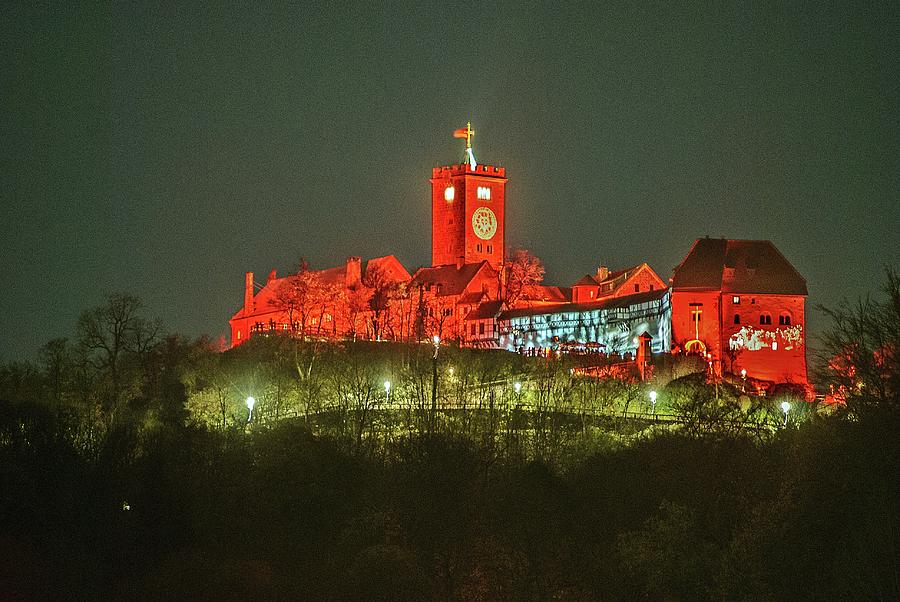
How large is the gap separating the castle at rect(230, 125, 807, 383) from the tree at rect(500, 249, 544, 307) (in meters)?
0.12

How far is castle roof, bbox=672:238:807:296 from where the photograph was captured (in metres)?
93.4

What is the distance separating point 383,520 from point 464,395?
19652 millimetres

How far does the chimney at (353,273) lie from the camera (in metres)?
117

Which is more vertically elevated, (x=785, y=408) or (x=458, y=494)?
(x=785, y=408)

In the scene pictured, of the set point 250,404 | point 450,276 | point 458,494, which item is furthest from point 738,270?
point 458,494

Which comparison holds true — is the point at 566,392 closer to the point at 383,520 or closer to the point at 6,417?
the point at 383,520

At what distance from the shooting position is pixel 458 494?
62.7 m

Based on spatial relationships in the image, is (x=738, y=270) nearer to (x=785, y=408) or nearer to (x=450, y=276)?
(x=785, y=408)

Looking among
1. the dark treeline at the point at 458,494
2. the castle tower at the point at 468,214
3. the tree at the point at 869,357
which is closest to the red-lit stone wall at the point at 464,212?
the castle tower at the point at 468,214

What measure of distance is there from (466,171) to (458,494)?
6620 cm

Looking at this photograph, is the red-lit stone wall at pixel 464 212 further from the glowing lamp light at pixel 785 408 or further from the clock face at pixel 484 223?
the glowing lamp light at pixel 785 408

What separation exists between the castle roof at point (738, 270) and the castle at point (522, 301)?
0.28ft

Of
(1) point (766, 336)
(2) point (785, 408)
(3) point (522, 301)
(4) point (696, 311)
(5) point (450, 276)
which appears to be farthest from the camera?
(5) point (450, 276)

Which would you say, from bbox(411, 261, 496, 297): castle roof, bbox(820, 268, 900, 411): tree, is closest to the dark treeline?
bbox(820, 268, 900, 411): tree
